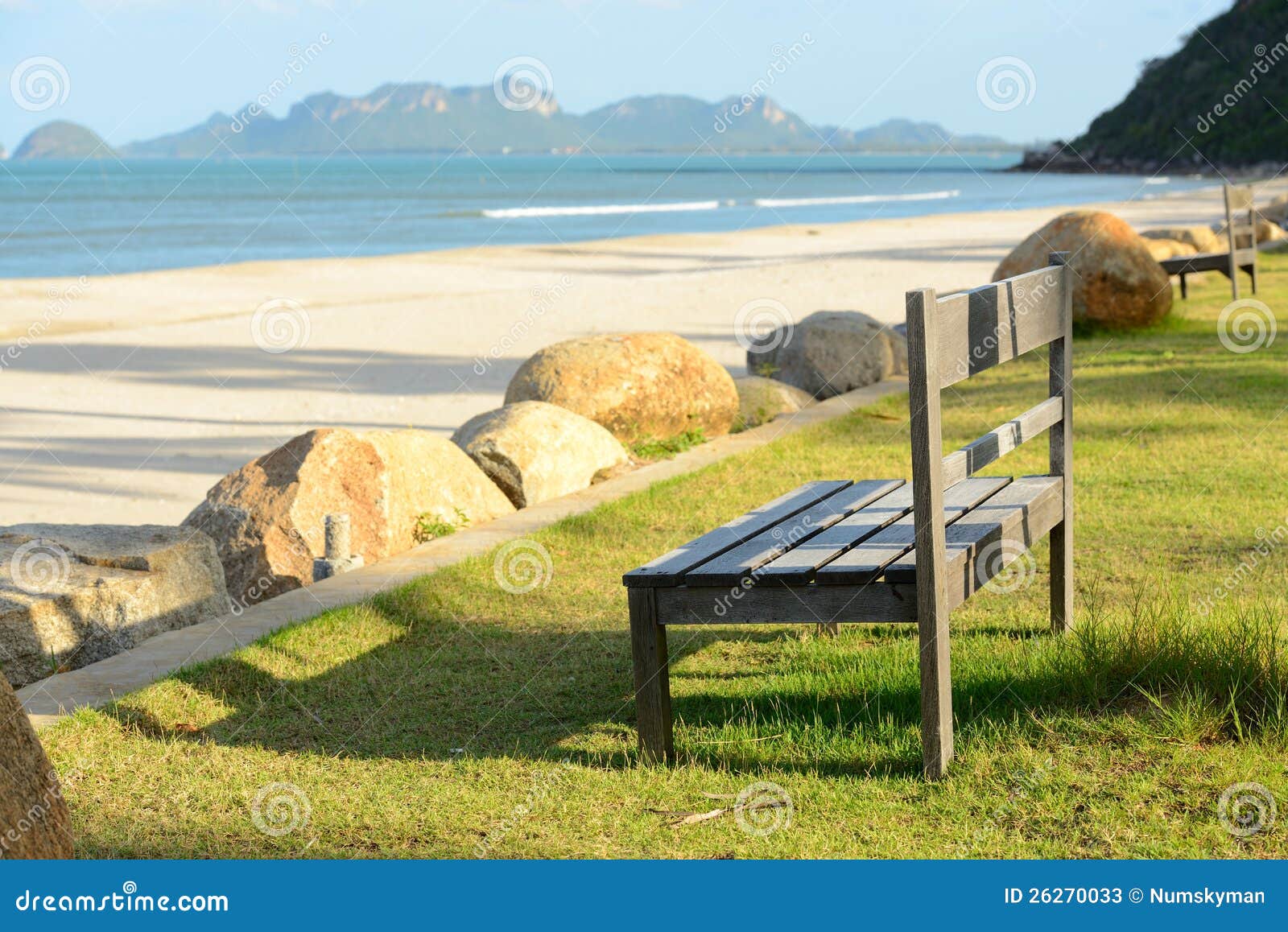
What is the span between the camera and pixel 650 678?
3.84m

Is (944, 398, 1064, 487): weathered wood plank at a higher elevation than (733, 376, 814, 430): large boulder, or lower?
higher

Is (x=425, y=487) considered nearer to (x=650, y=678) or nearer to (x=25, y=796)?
(x=650, y=678)

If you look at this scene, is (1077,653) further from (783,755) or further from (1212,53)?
(1212,53)

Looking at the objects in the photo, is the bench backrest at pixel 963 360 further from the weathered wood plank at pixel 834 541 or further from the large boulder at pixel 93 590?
the large boulder at pixel 93 590

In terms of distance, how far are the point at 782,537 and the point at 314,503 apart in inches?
119

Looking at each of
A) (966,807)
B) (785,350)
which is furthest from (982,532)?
(785,350)

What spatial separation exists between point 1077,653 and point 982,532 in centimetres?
55

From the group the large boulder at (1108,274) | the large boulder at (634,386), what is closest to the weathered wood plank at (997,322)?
the large boulder at (634,386)

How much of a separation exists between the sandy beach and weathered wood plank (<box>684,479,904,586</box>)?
4.92m

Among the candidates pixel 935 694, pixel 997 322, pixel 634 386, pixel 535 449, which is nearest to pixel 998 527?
pixel 997 322

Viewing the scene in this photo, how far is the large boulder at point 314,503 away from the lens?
6.29 m

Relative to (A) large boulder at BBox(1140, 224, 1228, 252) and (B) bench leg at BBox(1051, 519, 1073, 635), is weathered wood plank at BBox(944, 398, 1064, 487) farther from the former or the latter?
(A) large boulder at BBox(1140, 224, 1228, 252)

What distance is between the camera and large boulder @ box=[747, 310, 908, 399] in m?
11.2

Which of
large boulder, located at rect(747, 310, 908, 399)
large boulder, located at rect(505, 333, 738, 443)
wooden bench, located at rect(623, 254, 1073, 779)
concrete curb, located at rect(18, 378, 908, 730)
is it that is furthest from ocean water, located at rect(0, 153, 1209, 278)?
wooden bench, located at rect(623, 254, 1073, 779)
